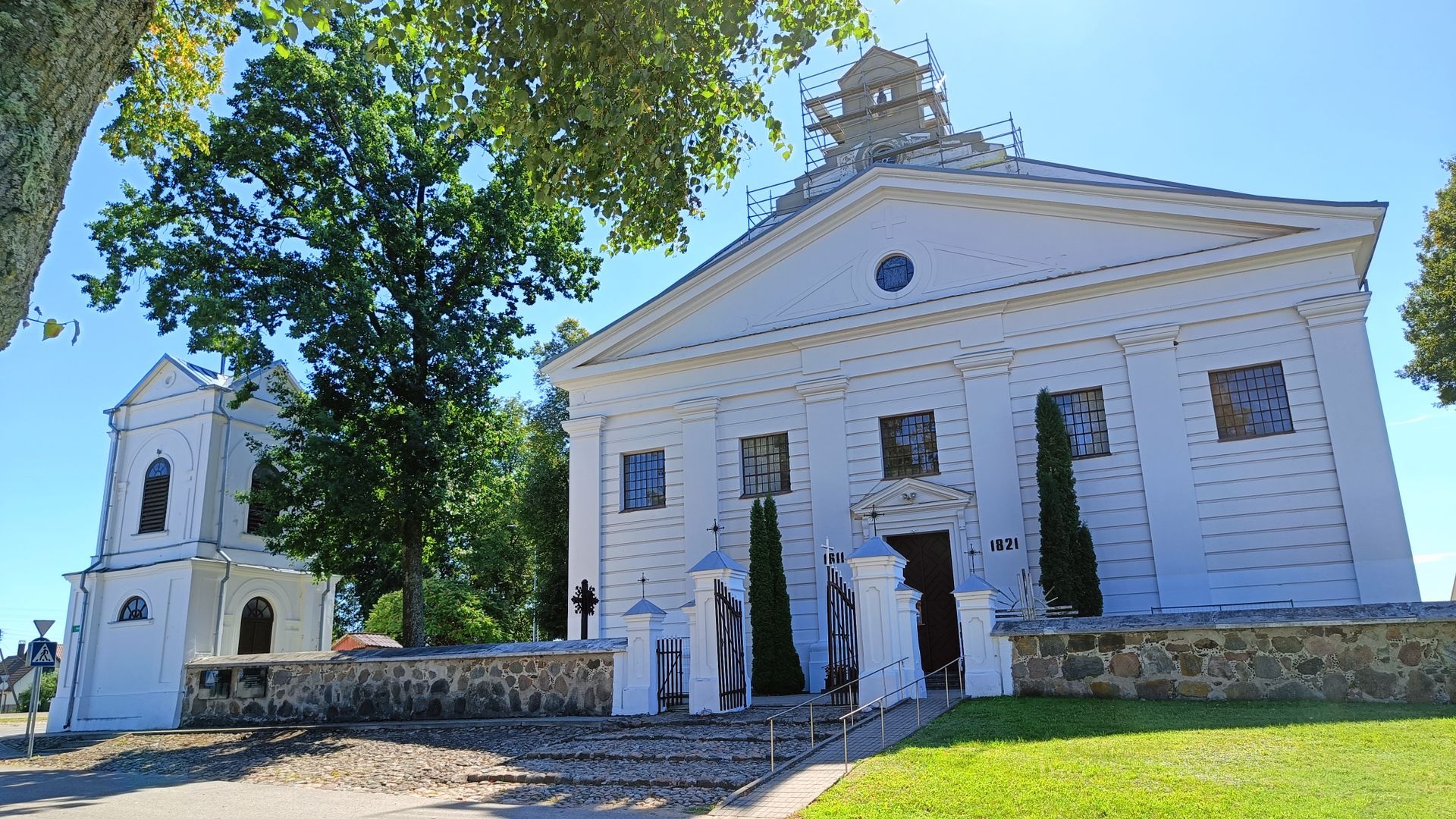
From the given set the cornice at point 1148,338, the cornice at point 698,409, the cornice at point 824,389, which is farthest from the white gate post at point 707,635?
the cornice at point 1148,338

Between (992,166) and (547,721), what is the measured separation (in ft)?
52.7

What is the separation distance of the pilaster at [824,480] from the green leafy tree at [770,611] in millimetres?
517

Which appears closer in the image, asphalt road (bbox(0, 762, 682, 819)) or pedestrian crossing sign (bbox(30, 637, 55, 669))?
asphalt road (bbox(0, 762, 682, 819))

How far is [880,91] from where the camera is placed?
2764cm

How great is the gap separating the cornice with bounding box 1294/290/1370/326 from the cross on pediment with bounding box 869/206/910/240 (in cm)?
680

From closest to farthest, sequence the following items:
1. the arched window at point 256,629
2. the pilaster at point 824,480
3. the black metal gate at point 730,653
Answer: the black metal gate at point 730,653, the pilaster at point 824,480, the arched window at point 256,629

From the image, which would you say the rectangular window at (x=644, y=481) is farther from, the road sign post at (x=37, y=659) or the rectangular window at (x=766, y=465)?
the road sign post at (x=37, y=659)

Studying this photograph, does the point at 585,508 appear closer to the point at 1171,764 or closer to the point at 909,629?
the point at 909,629

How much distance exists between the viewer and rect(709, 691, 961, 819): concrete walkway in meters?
7.65

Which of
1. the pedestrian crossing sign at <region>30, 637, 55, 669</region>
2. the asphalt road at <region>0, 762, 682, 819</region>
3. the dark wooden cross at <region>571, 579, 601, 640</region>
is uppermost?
the dark wooden cross at <region>571, 579, 601, 640</region>

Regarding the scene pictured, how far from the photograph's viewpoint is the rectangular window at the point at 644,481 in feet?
63.5

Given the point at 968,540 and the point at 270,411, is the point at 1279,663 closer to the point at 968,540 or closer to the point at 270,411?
the point at 968,540

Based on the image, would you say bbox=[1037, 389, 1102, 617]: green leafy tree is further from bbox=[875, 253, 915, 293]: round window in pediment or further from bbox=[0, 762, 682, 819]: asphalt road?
bbox=[0, 762, 682, 819]: asphalt road

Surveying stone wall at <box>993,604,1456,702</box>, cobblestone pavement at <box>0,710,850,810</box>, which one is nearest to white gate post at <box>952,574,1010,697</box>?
stone wall at <box>993,604,1456,702</box>
